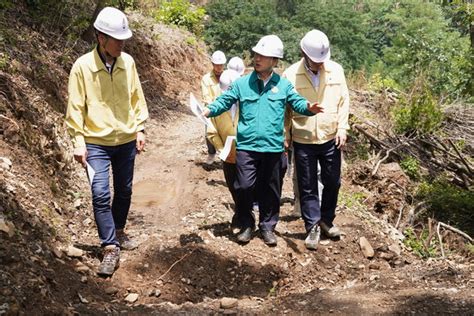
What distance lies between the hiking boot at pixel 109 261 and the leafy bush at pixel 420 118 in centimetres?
703

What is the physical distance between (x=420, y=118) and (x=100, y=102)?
7.11 metres

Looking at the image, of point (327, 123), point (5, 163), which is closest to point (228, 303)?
point (327, 123)

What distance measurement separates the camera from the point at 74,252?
4488 millimetres

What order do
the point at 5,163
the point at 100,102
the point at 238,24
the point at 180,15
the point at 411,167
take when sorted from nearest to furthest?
1. the point at 100,102
2. the point at 5,163
3. the point at 411,167
4. the point at 180,15
5. the point at 238,24

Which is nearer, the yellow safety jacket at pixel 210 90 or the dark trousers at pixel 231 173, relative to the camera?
the dark trousers at pixel 231 173

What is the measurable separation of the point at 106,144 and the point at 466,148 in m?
8.08

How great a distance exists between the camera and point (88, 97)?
13.7 feet

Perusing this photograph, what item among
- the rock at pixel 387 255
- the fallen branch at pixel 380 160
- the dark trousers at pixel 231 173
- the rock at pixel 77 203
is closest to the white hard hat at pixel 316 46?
the dark trousers at pixel 231 173

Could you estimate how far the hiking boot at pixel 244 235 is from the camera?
5000mm

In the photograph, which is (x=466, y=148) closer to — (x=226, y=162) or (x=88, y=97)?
(x=226, y=162)

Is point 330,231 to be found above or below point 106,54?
below

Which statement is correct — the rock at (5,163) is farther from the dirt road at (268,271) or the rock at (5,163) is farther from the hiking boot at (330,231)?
the hiking boot at (330,231)

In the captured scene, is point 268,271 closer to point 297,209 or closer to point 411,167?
point 297,209

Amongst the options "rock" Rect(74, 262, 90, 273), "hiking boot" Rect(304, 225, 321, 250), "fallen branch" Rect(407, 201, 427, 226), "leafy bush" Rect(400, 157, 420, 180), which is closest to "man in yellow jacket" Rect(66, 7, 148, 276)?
"rock" Rect(74, 262, 90, 273)
